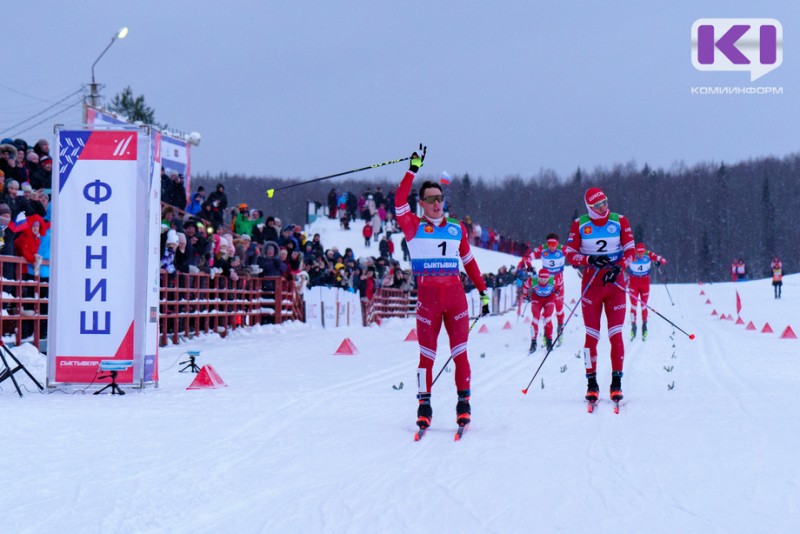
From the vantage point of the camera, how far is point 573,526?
4.10 m

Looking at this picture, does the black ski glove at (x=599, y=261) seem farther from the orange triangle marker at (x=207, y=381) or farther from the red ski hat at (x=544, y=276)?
the red ski hat at (x=544, y=276)

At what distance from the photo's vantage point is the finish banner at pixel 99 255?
9.72 meters

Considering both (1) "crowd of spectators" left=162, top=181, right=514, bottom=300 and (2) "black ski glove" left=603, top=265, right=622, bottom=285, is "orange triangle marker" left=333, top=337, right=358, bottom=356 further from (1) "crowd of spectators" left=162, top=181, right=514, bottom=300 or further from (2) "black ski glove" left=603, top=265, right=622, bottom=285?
(2) "black ski glove" left=603, top=265, right=622, bottom=285

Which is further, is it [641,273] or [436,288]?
[641,273]

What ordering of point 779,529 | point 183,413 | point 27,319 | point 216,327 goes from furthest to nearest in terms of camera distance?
point 216,327, point 27,319, point 183,413, point 779,529

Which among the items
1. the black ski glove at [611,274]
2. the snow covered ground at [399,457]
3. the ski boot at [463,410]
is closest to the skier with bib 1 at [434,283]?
the ski boot at [463,410]

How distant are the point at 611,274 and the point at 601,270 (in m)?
0.16

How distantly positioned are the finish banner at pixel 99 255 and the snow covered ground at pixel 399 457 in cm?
62

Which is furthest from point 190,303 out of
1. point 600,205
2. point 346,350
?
point 600,205

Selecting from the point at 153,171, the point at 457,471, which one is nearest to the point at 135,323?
the point at 153,171

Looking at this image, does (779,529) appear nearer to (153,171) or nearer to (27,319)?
(153,171)

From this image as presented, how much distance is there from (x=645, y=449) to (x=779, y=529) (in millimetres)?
1922

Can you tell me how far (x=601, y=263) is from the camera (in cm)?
853

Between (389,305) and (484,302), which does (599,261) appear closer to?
(484,302)
